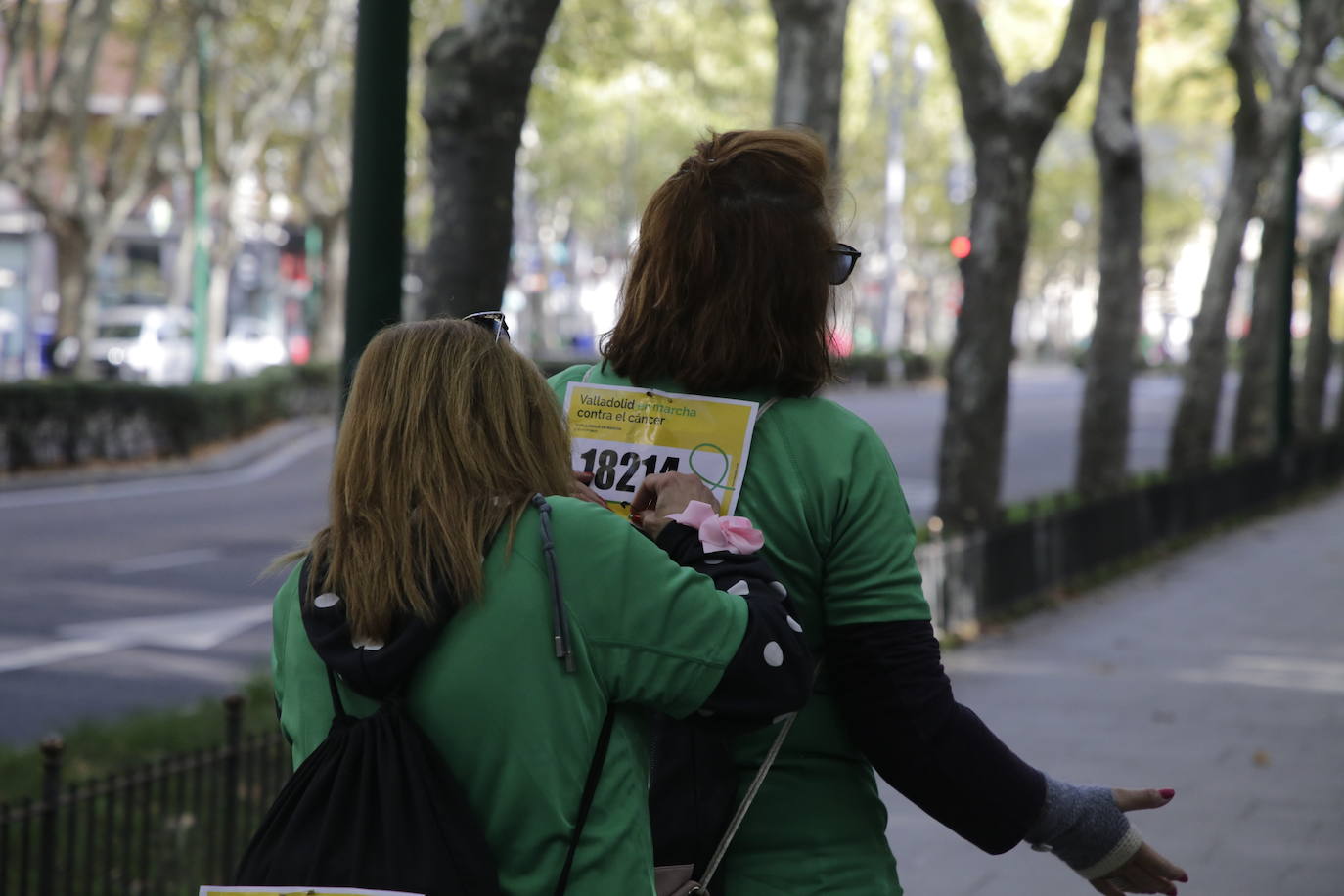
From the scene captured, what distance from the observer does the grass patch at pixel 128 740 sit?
6328 millimetres

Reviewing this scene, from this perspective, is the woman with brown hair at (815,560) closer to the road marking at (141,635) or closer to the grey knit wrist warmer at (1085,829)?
the grey knit wrist warmer at (1085,829)

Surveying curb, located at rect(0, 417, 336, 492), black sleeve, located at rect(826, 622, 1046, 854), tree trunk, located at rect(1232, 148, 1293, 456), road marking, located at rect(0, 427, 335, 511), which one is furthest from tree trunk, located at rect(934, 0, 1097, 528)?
curb, located at rect(0, 417, 336, 492)

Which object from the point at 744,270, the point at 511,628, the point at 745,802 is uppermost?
the point at 744,270

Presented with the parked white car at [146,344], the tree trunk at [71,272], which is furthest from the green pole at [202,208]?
the parked white car at [146,344]

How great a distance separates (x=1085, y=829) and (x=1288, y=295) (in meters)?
20.0

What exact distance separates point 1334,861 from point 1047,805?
149 inches

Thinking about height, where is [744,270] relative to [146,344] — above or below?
above

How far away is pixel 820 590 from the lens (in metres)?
2.22

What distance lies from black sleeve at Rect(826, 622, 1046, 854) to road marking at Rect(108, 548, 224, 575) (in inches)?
459

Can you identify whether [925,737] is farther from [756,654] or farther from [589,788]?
[589,788]

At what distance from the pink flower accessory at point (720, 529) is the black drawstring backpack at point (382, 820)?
0.21 meters

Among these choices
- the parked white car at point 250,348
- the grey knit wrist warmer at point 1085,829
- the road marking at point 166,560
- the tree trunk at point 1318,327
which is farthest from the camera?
the parked white car at point 250,348

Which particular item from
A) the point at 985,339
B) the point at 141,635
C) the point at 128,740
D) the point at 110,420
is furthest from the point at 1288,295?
the point at 128,740

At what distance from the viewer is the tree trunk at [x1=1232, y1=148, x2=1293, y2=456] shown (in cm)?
2138
